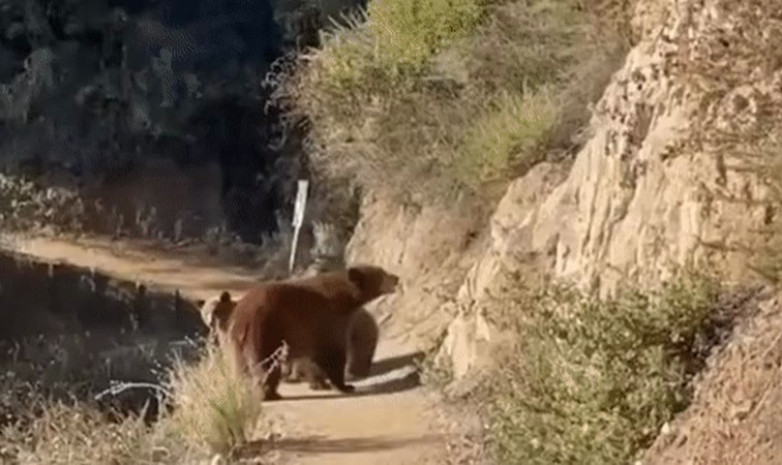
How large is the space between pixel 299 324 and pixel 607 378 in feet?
14.1

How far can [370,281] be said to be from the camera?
12156 mm

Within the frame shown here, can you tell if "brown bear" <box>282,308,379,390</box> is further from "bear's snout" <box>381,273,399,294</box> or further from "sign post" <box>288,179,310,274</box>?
"sign post" <box>288,179,310,274</box>

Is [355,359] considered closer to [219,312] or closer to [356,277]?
[356,277]

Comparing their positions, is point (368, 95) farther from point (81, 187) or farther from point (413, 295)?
point (81, 187)

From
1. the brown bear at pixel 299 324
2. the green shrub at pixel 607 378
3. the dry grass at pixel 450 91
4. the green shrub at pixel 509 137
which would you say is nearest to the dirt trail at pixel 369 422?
the brown bear at pixel 299 324

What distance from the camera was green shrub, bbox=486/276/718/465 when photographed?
24.3 ft

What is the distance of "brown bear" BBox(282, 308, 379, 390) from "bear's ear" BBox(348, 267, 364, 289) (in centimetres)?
18

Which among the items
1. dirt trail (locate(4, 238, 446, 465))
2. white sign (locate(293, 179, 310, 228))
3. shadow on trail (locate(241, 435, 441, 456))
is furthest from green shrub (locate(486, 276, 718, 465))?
white sign (locate(293, 179, 310, 228))

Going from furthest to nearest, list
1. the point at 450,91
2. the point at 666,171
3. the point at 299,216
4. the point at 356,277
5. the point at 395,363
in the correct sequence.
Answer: the point at 299,216 < the point at 450,91 < the point at 395,363 < the point at 356,277 < the point at 666,171

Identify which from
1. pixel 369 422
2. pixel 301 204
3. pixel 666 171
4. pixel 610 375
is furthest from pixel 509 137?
pixel 301 204

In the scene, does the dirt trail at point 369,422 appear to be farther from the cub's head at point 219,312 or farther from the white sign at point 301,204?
the white sign at point 301,204

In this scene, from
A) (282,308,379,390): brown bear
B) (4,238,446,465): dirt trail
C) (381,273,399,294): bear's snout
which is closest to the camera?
(4,238,446,465): dirt trail

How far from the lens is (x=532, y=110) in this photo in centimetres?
1202

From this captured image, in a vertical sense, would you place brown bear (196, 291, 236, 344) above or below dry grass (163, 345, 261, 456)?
above
